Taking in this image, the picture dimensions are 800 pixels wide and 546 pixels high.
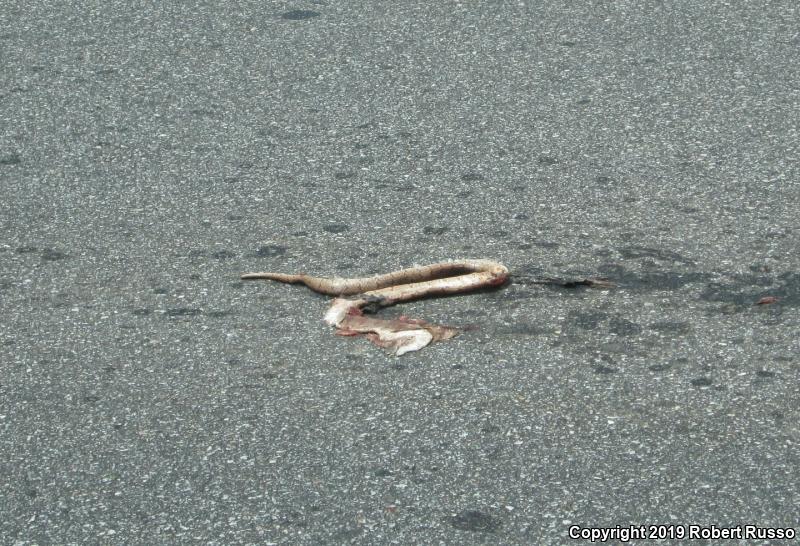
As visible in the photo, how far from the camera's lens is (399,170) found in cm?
500

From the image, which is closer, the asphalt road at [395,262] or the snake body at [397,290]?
the asphalt road at [395,262]

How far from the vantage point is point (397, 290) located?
4176 mm

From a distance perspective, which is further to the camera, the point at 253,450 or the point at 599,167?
the point at 599,167

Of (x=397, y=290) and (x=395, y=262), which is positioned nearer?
(x=397, y=290)

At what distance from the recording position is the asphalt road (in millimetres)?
3160

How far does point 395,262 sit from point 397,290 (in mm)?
213

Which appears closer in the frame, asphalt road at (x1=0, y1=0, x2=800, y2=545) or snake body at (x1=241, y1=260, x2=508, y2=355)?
asphalt road at (x1=0, y1=0, x2=800, y2=545)

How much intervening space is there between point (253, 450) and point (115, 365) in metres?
0.70

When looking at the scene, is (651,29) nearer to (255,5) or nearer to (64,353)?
(255,5)

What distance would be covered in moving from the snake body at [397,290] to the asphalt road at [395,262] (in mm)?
57

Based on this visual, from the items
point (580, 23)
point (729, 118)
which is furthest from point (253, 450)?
point (580, 23)

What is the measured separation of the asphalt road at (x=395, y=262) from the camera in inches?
124

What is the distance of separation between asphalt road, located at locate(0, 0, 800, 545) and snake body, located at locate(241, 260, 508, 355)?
57 mm

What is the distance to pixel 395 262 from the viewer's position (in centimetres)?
436
